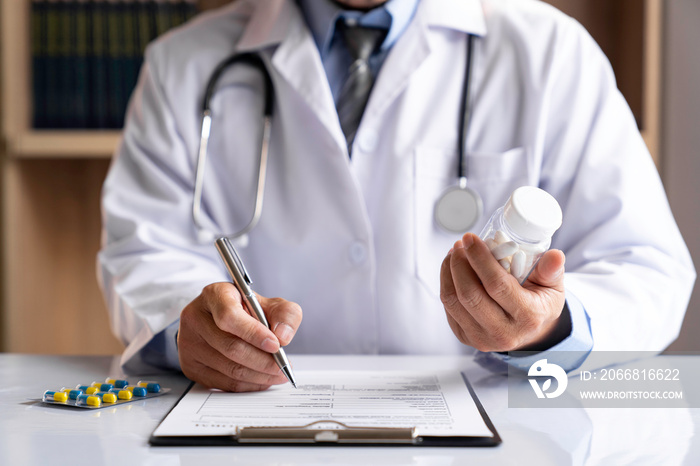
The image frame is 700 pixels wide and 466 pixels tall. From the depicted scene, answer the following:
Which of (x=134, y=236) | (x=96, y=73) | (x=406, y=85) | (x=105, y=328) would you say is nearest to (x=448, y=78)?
(x=406, y=85)

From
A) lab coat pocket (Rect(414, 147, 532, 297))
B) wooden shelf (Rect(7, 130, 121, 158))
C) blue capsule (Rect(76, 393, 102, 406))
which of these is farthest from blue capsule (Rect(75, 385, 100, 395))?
wooden shelf (Rect(7, 130, 121, 158))

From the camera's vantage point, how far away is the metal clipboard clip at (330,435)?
474 millimetres

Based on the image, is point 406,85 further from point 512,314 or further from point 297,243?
point 512,314

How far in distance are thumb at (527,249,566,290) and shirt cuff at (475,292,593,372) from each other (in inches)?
4.1

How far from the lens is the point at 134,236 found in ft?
3.18

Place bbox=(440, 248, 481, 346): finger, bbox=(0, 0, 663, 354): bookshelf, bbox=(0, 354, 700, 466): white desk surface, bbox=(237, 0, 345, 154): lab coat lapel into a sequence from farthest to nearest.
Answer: bbox=(0, 0, 663, 354): bookshelf, bbox=(237, 0, 345, 154): lab coat lapel, bbox=(440, 248, 481, 346): finger, bbox=(0, 354, 700, 466): white desk surface

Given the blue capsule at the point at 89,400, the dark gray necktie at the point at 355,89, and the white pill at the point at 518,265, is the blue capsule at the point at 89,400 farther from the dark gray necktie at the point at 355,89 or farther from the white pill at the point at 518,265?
the dark gray necktie at the point at 355,89

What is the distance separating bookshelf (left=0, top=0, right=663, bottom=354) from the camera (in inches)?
58.4

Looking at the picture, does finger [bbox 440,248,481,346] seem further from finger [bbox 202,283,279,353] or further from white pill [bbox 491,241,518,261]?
finger [bbox 202,283,279,353]

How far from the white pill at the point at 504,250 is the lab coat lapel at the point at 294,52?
0.47m

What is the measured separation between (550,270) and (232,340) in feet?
1.02

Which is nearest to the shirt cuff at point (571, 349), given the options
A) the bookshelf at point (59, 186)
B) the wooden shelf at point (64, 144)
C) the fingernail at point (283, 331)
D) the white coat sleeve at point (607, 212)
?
the white coat sleeve at point (607, 212)

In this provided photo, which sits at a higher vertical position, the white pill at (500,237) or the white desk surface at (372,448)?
the white pill at (500,237)

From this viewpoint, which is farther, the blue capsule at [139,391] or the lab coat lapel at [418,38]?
the lab coat lapel at [418,38]
